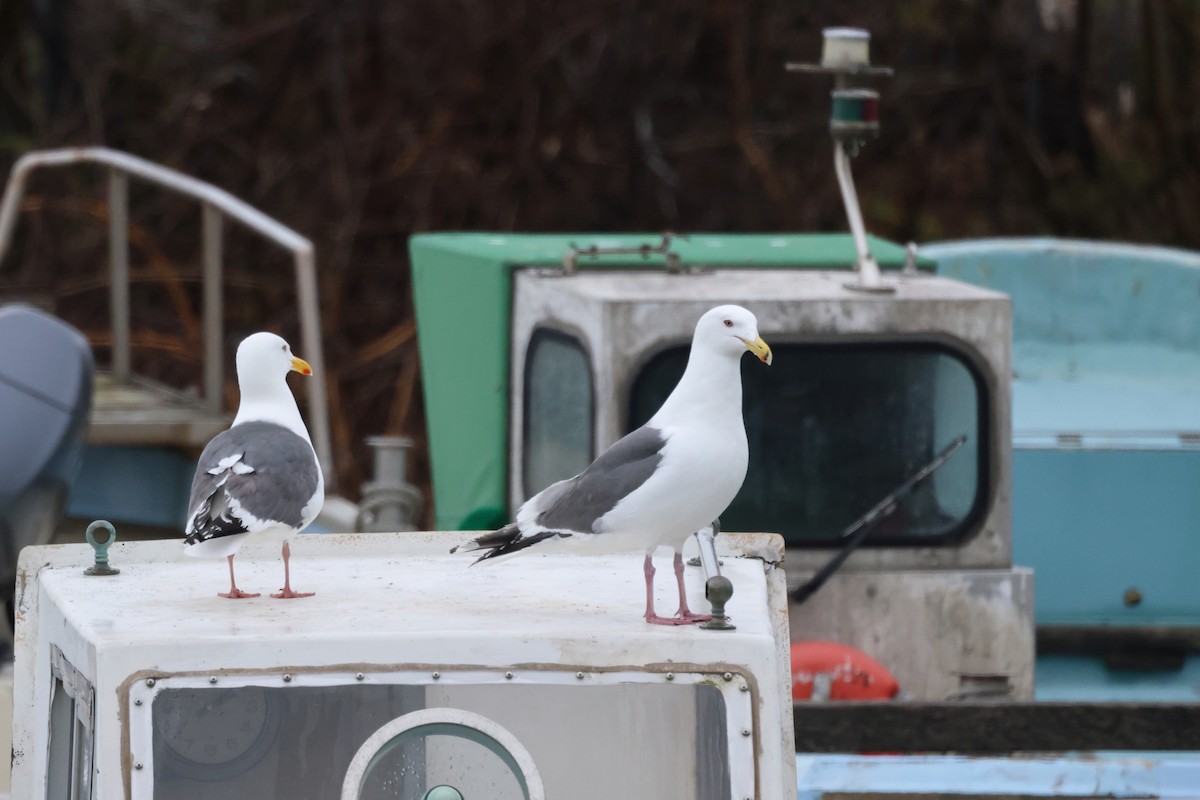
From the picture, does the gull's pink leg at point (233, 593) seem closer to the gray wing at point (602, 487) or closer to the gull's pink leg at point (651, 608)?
the gray wing at point (602, 487)

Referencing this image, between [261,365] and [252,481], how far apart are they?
0.27 m

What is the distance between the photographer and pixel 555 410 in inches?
179

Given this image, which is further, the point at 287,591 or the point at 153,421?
the point at 153,421

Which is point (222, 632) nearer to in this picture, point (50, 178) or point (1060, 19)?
point (50, 178)

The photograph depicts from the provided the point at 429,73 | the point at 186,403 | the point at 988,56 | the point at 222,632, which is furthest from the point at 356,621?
the point at 988,56

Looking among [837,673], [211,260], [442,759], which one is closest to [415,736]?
[442,759]

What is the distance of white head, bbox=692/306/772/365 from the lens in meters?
2.72

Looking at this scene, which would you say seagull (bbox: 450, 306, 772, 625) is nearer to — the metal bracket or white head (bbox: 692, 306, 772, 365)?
white head (bbox: 692, 306, 772, 365)

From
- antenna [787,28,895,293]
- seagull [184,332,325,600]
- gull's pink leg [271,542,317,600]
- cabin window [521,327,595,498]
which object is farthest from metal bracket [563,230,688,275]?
gull's pink leg [271,542,317,600]

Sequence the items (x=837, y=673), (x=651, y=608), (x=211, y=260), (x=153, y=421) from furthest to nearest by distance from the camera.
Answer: (x=211, y=260), (x=153, y=421), (x=837, y=673), (x=651, y=608)

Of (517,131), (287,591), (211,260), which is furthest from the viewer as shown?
(517,131)

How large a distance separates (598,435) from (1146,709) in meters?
1.26

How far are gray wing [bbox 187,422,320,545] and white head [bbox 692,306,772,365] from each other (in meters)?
0.60

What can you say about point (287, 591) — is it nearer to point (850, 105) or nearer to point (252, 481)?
point (252, 481)
